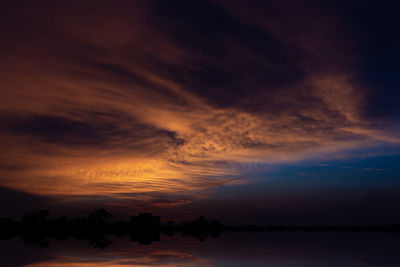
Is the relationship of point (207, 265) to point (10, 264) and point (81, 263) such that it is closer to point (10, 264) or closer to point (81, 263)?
point (81, 263)

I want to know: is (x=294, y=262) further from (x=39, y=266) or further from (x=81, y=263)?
(x=39, y=266)

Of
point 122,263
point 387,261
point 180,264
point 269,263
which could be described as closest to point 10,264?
point 122,263

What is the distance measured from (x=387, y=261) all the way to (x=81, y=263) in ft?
82.3

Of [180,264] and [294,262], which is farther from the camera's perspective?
[294,262]

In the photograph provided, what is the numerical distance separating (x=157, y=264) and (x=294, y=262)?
36.4 ft

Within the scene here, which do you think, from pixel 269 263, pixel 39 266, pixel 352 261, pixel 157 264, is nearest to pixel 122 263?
pixel 157 264

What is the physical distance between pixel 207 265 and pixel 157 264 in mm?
3899

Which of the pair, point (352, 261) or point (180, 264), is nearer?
point (180, 264)

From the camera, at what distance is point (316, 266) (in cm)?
2853

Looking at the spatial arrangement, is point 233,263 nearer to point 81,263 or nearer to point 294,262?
point 294,262

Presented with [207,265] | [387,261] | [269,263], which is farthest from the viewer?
[387,261]

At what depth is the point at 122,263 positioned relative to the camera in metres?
30.1

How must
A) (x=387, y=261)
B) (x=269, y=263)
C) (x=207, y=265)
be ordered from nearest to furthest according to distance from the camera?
(x=207, y=265) < (x=269, y=263) < (x=387, y=261)

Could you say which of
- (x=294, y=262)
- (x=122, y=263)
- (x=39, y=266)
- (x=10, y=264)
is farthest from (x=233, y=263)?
(x=10, y=264)
